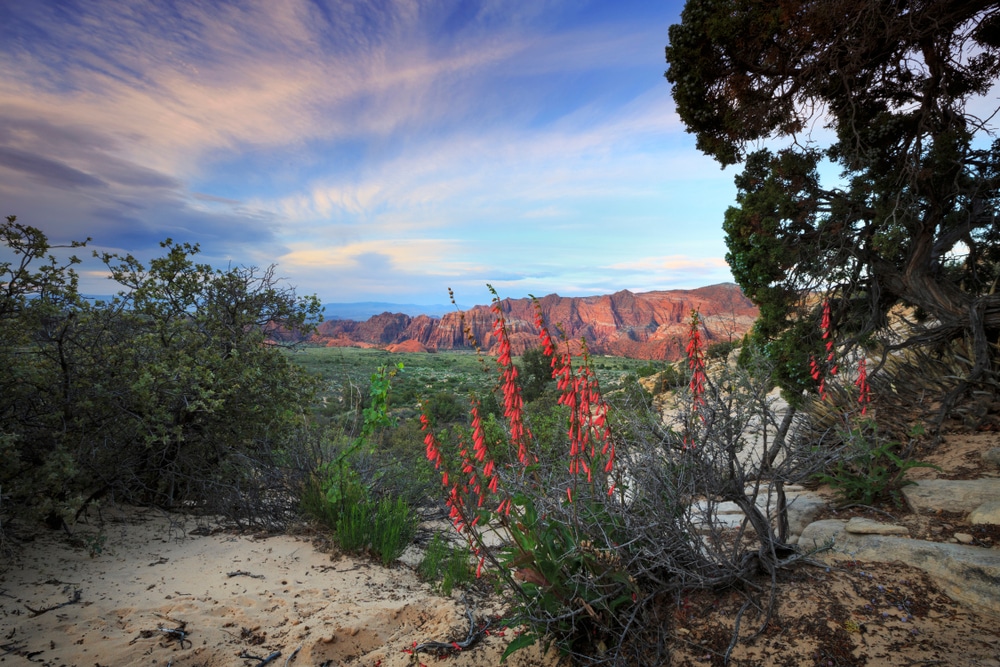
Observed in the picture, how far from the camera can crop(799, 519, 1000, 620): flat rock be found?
294 centimetres

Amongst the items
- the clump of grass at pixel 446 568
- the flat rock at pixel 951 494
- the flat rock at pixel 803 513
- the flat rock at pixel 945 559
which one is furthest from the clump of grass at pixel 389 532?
the flat rock at pixel 951 494

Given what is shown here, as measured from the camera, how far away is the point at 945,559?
3242 millimetres

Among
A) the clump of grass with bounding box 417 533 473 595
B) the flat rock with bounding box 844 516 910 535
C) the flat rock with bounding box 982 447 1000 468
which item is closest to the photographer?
the flat rock with bounding box 844 516 910 535

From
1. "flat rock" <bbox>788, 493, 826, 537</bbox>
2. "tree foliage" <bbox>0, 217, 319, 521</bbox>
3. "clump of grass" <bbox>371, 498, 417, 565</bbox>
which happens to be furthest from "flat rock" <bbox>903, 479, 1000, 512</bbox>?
"tree foliage" <bbox>0, 217, 319, 521</bbox>

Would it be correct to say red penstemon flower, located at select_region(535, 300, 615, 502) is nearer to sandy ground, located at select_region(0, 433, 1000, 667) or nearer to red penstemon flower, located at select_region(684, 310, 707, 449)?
red penstemon flower, located at select_region(684, 310, 707, 449)

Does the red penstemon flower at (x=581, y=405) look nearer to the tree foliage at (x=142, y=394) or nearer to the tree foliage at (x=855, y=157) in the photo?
the tree foliage at (x=142, y=394)

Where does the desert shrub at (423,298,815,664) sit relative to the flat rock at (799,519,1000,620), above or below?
above

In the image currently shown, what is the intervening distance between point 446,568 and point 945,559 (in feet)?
12.8

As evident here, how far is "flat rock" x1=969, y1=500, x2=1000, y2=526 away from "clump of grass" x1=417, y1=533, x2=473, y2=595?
438cm

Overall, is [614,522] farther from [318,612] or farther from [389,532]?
[389,532]

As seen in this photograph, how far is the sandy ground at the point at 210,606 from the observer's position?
133 inches

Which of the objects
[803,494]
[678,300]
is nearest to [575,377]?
[803,494]

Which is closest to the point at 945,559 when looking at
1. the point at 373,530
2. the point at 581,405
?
the point at 581,405

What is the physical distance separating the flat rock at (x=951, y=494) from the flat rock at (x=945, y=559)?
1.37 meters
